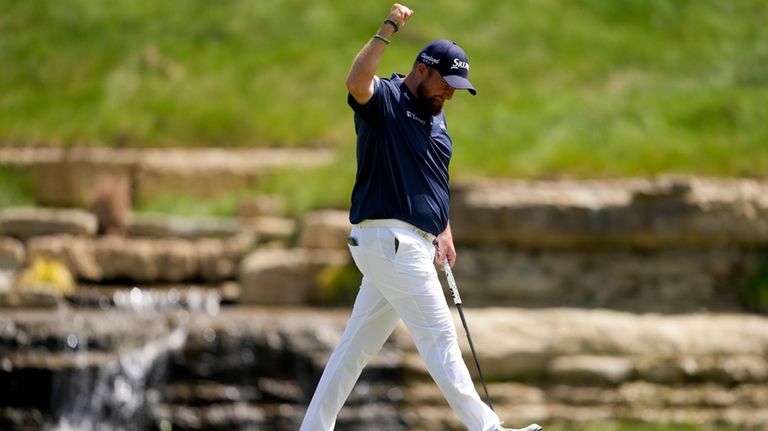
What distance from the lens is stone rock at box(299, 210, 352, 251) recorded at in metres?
14.3

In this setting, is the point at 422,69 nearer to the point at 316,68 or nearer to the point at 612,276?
the point at 612,276

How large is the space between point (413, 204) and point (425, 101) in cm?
53

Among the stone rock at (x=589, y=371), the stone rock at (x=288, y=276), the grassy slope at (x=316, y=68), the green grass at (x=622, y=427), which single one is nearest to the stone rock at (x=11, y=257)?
the grassy slope at (x=316, y=68)

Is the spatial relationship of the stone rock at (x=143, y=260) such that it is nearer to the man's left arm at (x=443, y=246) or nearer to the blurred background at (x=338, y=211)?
the blurred background at (x=338, y=211)

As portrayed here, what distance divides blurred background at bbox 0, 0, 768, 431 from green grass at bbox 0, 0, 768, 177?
44 mm

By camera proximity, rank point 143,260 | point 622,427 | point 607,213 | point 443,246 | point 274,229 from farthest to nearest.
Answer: point 274,229, point 143,260, point 607,213, point 622,427, point 443,246

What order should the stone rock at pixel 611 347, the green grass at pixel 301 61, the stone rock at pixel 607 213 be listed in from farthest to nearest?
1. the green grass at pixel 301 61
2. the stone rock at pixel 607 213
3. the stone rock at pixel 611 347

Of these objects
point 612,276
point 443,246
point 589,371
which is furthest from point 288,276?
point 443,246

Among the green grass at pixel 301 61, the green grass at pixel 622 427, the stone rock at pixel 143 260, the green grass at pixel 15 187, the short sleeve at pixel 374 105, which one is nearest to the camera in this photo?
the short sleeve at pixel 374 105

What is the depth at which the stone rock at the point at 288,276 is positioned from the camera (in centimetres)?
1392

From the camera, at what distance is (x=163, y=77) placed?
65.2 feet

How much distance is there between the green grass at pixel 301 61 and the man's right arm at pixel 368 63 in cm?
939

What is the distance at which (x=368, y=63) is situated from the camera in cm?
620

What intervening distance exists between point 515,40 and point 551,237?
7.88m
